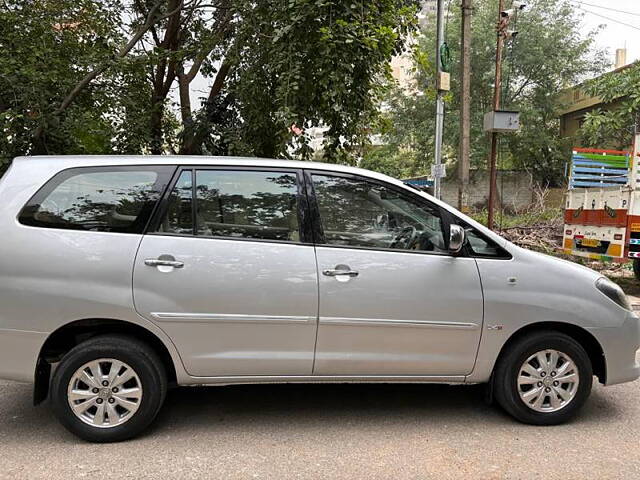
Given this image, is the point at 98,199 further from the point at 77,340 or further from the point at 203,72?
the point at 203,72

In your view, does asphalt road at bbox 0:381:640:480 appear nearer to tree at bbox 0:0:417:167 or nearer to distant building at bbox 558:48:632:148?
tree at bbox 0:0:417:167

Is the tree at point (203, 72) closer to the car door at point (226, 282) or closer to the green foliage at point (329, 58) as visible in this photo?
the green foliage at point (329, 58)

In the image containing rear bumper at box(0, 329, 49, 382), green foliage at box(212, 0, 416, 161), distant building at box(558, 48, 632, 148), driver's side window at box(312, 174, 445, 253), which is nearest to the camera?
rear bumper at box(0, 329, 49, 382)

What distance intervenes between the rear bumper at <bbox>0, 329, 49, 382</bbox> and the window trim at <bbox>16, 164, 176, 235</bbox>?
67 cm

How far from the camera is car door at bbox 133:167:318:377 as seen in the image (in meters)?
3.31

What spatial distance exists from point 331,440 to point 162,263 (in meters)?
1.57

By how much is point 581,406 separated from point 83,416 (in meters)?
3.31

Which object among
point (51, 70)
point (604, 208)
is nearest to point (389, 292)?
point (604, 208)

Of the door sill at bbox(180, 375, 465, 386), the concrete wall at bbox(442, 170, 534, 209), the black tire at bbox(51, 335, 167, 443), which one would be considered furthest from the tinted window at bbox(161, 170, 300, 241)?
the concrete wall at bbox(442, 170, 534, 209)

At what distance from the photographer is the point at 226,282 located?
334 cm

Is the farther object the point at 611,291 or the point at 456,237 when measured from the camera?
the point at 611,291

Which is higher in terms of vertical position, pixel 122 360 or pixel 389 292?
pixel 389 292

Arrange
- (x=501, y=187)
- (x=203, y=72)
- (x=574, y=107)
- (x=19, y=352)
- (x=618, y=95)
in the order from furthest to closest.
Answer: (x=574, y=107)
(x=501, y=187)
(x=618, y=95)
(x=203, y=72)
(x=19, y=352)

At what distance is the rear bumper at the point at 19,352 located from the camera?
3.24m
